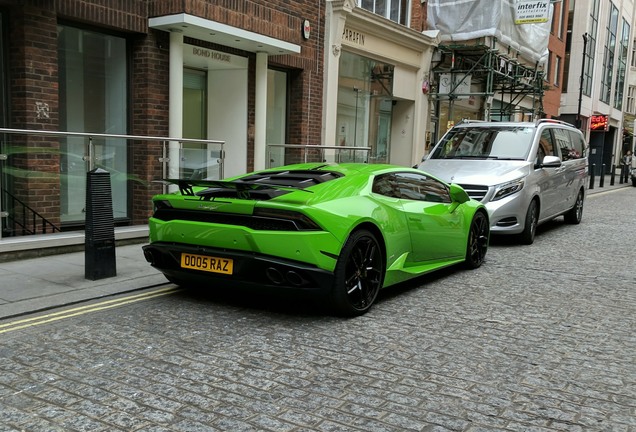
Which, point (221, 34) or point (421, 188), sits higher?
point (221, 34)

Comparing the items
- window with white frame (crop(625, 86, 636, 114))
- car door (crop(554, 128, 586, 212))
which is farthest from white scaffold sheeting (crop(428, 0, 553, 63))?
window with white frame (crop(625, 86, 636, 114))

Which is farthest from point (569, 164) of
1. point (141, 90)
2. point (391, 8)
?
point (391, 8)

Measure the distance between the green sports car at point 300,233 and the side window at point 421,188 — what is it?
0.06 m

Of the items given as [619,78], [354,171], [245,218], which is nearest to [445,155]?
[354,171]

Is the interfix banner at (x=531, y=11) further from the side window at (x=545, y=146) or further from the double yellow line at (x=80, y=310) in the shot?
the double yellow line at (x=80, y=310)

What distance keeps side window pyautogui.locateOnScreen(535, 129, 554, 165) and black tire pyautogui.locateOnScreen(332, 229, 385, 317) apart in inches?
228

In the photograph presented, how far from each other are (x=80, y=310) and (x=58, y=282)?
3.58 ft

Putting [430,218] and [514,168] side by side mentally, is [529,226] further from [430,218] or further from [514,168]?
[430,218]

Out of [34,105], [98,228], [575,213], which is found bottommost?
[575,213]

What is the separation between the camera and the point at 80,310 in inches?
211

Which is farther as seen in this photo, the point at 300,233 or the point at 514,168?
the point at 514,168

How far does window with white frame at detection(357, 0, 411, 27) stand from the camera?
654 inches

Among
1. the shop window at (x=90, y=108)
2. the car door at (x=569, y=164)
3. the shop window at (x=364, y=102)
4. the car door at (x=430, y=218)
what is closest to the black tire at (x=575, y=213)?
the car door at (x=569, y=164)

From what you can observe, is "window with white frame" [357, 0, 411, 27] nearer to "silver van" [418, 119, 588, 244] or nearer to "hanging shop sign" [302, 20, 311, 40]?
"hanging shop sign" [302, 20, 311, 40]
